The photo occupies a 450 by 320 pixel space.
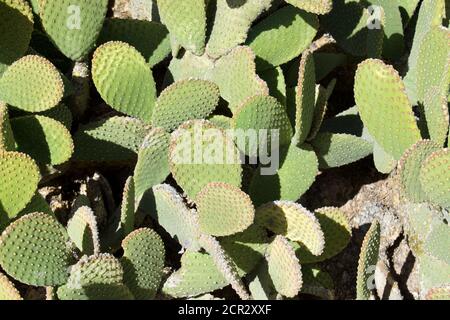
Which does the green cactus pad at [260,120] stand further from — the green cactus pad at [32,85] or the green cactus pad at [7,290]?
the green cactus pad at [7,290]

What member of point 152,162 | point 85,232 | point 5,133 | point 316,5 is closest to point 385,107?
point 316,5

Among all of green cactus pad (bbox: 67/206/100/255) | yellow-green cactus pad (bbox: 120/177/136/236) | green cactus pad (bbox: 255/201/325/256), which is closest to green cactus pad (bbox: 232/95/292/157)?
green cactus pad (bbox: 255/201/325/256)

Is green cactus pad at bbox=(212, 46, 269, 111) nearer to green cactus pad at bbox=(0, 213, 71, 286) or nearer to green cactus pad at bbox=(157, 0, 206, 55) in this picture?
green cactus pad at bbox=(157, 0, 206, 55)

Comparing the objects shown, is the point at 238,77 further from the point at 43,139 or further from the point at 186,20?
the point at 43,139

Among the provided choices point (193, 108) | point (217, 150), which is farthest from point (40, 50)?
point (217, 150)

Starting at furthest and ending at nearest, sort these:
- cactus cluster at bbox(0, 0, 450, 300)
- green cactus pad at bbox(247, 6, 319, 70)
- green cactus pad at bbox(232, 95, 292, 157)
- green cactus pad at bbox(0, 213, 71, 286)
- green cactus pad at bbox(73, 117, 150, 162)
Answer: green cactus pad at bbox(247, 6, 319, 70) → green cactus pad at bbox(73, 117, 150, 162) → green cactus pad at bbox(232, 95, 292, 157) → cactus cluster at bbox(0, 0, 450, 300) → green cactus pad at bbox(0, 213, 71, 286)
